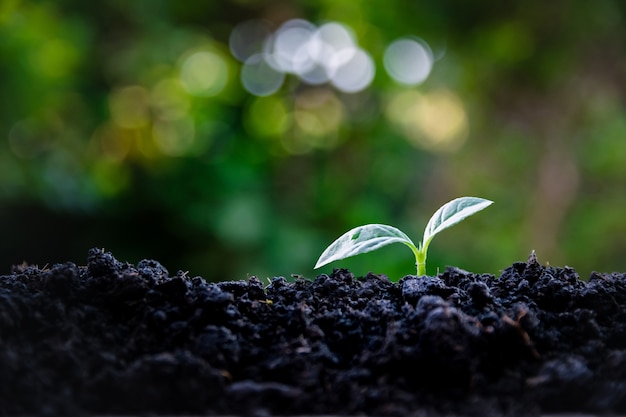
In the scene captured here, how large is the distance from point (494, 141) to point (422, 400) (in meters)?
2.76

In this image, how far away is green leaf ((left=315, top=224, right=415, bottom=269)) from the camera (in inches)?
26.6

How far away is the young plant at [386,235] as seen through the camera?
68cm

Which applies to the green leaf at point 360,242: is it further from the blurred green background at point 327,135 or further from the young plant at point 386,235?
the blurred green background at point 327,135

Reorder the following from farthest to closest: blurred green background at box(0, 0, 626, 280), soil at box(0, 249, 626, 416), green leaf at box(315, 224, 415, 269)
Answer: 1. blurred green background at box(0, 0, 626, 280)
2. green leaf at box(315, 224, 415, 269)
3. soil at box(0, 249, 626, 416)

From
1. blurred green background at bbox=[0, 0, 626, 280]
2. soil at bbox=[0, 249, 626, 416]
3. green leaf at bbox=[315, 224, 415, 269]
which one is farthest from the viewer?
blurred green background at bbox=[0, 0, 626, 280]

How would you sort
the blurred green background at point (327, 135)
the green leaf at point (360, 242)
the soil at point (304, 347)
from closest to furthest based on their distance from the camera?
the soil at point (304, 347)
the green leaf at point (360, 242)
the blurred green background at point (327, 135)

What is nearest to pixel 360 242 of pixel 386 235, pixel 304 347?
pixel 386 235

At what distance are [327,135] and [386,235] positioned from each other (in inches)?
90.0

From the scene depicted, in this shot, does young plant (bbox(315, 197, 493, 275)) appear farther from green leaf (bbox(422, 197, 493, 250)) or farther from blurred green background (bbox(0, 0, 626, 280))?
blurred green background (bbox(0, 0, 626, 280))

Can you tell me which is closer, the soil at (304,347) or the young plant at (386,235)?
the soil at (304,347)

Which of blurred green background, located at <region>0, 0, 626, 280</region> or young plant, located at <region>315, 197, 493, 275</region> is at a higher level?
blurred green background, located at <region>0, 0, 626, 280</region>

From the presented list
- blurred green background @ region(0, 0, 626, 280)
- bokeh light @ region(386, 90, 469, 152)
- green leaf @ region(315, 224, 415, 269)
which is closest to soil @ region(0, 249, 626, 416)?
green leaf @ region(315, 224, 415, 269)

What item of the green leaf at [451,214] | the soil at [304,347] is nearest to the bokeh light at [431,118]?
the green leaf at [451,214]

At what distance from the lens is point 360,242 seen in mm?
700
